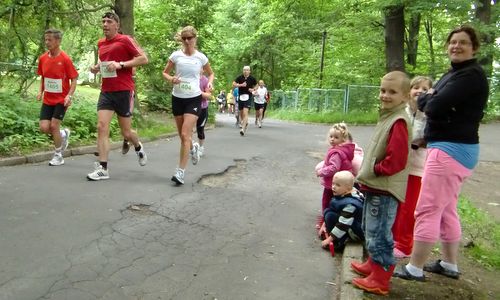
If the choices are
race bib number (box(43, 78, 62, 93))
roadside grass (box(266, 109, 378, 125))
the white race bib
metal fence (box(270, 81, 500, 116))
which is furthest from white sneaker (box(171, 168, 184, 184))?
metal fence (box(270, 81, 500, 116))

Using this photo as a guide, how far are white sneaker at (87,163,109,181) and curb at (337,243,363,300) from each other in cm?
365

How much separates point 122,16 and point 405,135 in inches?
388

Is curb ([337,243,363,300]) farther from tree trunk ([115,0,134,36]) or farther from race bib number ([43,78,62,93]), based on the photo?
tree trunk ([115,0,134,36])

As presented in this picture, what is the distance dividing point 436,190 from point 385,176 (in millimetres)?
544

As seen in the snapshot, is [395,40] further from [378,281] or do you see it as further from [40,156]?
[378,281]

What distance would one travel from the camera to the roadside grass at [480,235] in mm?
4646

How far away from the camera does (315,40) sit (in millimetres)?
37375

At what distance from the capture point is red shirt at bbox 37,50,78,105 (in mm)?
7309

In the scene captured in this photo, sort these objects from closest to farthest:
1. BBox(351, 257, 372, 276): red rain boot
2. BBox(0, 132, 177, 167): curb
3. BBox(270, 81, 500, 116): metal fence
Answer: BBox(351, 257, 372, 276): red rain boot < BBox(0, 132, 177, 167): curb < BBox(270, 81, 500, 116): metal fence

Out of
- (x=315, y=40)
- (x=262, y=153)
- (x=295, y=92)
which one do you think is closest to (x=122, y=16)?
(x=262, y=153)

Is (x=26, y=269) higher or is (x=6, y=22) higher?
(x=6, y=22)

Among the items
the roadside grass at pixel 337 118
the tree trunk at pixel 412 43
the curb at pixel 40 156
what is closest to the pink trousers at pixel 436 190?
the curb at pixel 40 156

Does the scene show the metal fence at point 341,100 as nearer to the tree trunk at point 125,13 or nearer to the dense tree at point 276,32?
the dense tree at point 276,32

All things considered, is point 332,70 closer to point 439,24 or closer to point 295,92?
point 295,92
